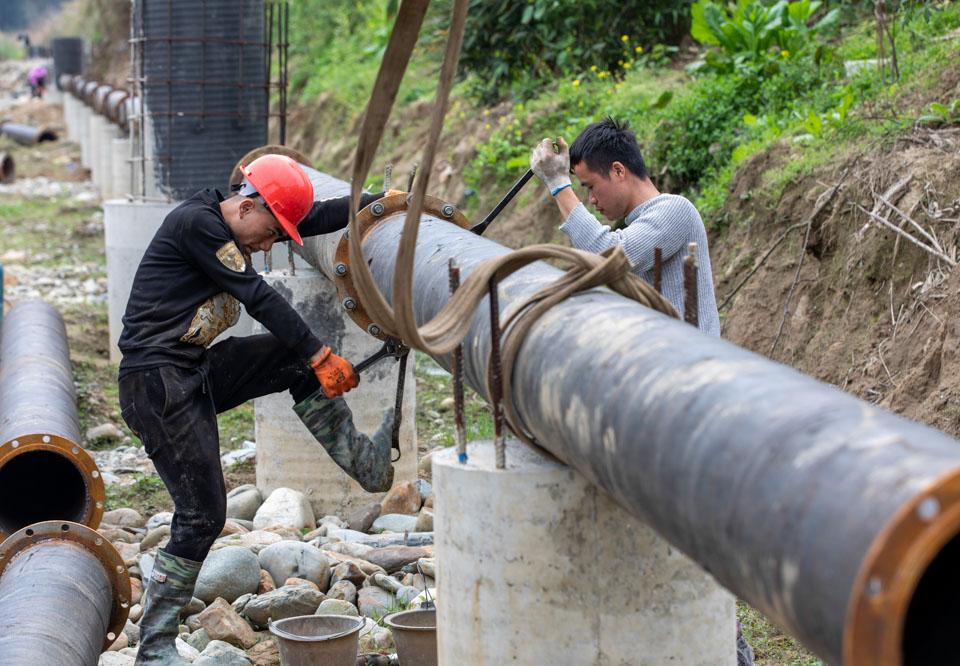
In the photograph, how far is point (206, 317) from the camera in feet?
16.4

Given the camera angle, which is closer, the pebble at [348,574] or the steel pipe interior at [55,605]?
the steel pipe interior at [55,605]

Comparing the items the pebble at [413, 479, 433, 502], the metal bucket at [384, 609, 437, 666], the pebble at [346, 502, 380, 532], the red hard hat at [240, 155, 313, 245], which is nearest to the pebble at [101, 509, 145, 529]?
the pebble at [346, 502, 380, 532]

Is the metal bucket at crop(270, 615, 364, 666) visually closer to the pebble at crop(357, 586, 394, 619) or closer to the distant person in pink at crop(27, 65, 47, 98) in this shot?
the pebble at crop(357, 586, 394, 619)

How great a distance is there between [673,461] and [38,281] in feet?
44.7

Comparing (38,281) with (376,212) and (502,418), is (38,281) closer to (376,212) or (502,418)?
(376,212)

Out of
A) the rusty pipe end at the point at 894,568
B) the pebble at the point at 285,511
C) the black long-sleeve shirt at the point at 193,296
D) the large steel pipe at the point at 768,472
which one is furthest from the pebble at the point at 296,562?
the rusty pipe end at the point at 894,568

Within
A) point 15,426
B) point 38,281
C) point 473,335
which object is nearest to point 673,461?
point 473,335

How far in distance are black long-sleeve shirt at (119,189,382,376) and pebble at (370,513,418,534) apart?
1.91 metres

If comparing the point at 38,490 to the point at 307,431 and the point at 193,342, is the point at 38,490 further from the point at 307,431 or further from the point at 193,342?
the point at 193,342

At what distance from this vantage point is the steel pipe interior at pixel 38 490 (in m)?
6.11

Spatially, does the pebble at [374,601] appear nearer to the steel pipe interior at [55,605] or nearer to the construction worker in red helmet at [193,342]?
the construction worker in red helmet at [193,342]

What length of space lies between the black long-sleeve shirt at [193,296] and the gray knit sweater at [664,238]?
1.23 meters

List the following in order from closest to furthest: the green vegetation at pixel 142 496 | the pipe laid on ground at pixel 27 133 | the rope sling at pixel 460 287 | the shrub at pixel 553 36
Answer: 1. the rope sling at pixel 460 287
2. the green vegetation at pixel 142 496
3. the shrub at pixel 553 36
4. the pipe laid on ground at pixel 27 133

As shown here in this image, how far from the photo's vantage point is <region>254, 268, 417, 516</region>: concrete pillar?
6789 mm
